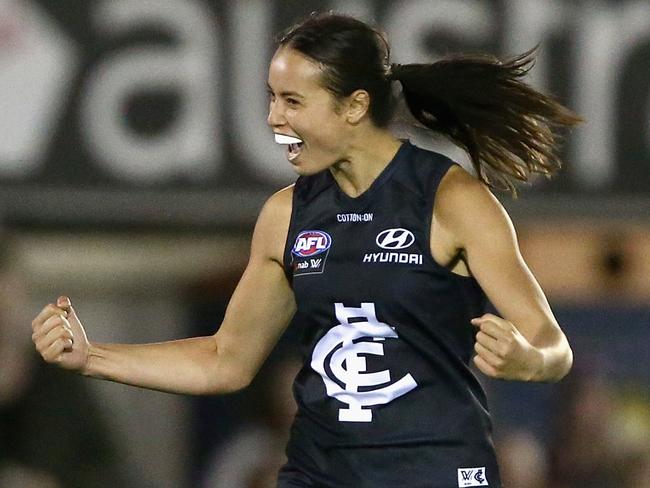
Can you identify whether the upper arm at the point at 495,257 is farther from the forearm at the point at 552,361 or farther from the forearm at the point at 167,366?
the forearm at the point at 167,366

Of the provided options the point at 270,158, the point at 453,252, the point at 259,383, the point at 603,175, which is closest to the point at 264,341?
the point at 453,252

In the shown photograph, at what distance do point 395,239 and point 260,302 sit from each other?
20.1 inches

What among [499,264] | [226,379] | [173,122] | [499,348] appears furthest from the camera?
[173,122]

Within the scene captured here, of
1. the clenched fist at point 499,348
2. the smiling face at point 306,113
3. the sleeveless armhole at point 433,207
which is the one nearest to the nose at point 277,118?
the smiling face at point 306,113

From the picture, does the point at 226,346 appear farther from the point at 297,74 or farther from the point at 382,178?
the point at 297,74

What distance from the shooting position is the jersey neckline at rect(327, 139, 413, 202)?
4.27 meters

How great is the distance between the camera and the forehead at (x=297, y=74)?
423 cm

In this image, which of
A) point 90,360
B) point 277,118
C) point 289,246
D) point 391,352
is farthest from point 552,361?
point 90,360

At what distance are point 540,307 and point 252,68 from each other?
303 centimetres

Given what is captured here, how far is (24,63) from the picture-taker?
6773 mm

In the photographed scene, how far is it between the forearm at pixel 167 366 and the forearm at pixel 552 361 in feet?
3.24

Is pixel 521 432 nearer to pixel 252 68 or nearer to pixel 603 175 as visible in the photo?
pixel 603 175

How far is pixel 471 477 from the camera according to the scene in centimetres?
416

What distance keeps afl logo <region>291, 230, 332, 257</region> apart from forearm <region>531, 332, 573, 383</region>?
630 millimetres
